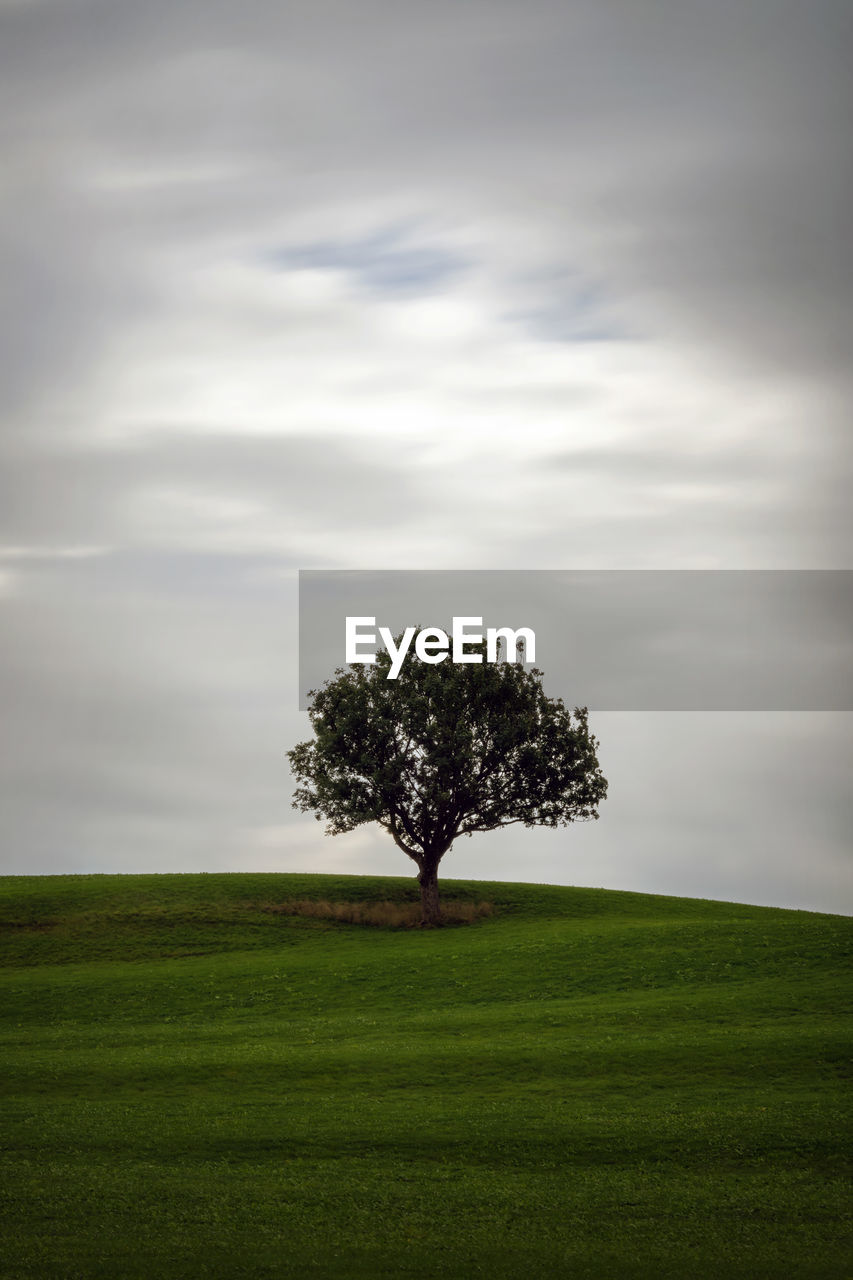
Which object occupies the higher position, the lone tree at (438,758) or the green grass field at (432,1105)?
the lone tree at (438,758)

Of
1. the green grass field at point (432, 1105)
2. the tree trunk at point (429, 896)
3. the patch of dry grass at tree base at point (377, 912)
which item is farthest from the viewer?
the patch of dry grass at tree base at point (377, 912)

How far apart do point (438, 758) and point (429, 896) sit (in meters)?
8.89

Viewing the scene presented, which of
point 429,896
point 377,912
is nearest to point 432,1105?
point 429,896

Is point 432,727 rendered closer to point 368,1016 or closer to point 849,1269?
point 368,1016

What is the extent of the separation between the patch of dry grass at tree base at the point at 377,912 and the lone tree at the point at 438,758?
4.19 ft

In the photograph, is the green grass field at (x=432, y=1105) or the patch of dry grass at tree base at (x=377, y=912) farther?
the patch of dry grass at tree base at (x=377, y=912)

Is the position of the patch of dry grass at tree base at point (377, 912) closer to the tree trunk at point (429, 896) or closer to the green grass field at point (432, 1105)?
the tree trunk at point (429, 896)

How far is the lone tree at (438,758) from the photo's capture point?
6769 centimetres

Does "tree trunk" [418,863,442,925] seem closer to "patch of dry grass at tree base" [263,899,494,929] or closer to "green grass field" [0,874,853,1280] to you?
"patch of dry grass at tree base" [263,899,494,929]

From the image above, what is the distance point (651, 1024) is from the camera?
1542 inches

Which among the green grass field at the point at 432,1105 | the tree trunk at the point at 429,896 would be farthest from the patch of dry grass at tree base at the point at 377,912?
the green grass field at the point at 432,1105

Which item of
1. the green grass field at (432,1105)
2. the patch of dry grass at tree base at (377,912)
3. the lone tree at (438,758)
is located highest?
the lone tree at (438,758)

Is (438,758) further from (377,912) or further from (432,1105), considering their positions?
(432,1105)

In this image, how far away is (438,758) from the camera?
221 feet
